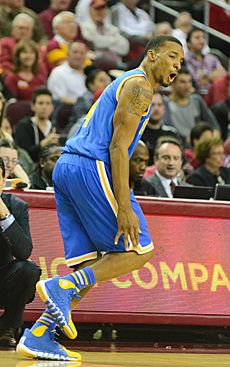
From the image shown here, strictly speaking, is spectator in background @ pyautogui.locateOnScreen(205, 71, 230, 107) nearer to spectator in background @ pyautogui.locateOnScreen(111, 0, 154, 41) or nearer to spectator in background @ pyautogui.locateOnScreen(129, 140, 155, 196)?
spectator in background @ pyautogui.locateOnScreen(111, 0, 154, 41)

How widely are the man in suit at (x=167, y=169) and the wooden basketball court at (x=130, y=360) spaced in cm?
310

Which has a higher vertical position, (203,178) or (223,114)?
(223,114)

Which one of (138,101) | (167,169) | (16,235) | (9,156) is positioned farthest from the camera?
(167,169)

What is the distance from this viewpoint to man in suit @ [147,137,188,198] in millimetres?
9859

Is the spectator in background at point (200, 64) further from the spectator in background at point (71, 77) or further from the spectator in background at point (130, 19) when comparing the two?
the spectator in background at point (71, 77)

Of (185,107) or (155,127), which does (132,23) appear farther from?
(155,127)

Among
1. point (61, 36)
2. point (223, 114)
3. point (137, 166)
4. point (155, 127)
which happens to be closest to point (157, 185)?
point (137, 166)

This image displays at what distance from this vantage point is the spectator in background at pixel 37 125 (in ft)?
38.4

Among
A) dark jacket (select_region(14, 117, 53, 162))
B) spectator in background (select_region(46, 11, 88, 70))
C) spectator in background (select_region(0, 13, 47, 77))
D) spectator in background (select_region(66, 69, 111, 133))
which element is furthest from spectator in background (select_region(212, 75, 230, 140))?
dark jacket (select_region(14, 117, 53, 162))

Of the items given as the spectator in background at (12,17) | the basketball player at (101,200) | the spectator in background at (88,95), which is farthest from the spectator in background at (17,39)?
the basketball player at (101,200)

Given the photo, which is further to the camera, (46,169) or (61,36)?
(61,36)

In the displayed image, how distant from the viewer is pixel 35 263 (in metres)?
7.79

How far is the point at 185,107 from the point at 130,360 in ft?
25.9

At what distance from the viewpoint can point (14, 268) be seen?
7113mm
